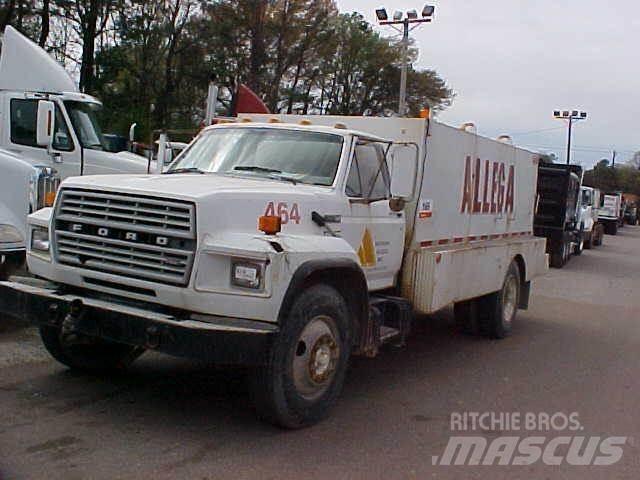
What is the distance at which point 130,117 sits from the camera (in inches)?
1016

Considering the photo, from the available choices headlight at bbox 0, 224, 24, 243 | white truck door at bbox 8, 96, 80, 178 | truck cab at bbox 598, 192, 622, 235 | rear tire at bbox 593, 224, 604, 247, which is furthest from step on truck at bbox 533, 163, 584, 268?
truck cab at bbox 598, 192, 622, 235

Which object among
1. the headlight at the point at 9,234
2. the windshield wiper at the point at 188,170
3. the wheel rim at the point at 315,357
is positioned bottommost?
the wheel rim at the point at 315,357

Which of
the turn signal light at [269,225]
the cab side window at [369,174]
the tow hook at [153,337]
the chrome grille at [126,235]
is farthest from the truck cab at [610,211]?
the tow hook at [153,337]

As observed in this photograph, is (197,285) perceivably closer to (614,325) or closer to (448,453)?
(448,453)

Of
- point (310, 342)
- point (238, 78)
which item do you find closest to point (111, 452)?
point (310, 342)

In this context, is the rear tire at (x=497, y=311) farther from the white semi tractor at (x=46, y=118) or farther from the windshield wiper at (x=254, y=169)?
the white semi tractor at (x=46, y=118)

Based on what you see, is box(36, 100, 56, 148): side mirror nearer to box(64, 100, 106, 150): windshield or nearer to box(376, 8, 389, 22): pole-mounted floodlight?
box(64, 100, 106, 150): windshield

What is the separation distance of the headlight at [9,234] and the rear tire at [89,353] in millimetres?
1758

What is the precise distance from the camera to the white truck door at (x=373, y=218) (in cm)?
663

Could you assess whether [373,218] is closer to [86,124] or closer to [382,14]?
[86,124]

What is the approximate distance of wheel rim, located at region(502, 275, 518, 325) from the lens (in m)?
10.3

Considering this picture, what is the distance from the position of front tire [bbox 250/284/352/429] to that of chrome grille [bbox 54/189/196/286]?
0.82 metres

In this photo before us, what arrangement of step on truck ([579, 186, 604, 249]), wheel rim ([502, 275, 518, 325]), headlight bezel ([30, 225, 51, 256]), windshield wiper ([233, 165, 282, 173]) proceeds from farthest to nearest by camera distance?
step on truck ([579, 186, 604, 249])
wheel rim ([502, 275, 518, 325])
windshield wiper ([233, 165, 282, 173])
headlight bezel ([30, 225, 51, 256])

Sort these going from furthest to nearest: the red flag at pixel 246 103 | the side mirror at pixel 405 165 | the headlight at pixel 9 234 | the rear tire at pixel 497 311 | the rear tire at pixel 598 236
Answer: the rear tire at pixel 598 236 → the red flag at pixel 246 103 → the rear tire at pixel 497 311 → the headlight at pixel 9 234 → the side mirror at pixel 405 165
